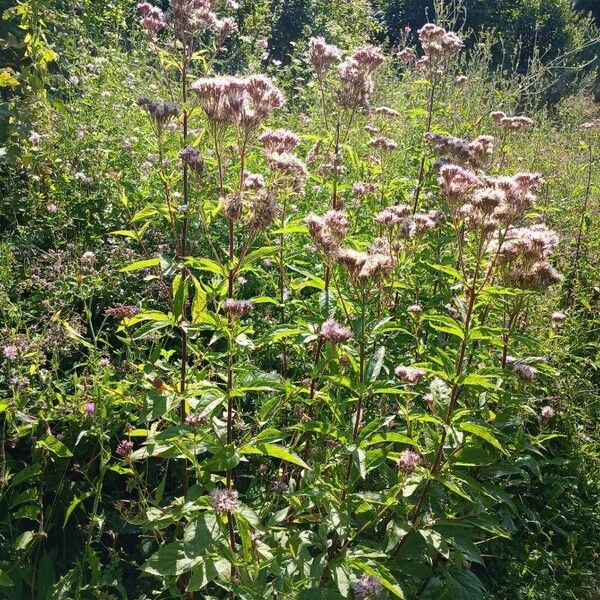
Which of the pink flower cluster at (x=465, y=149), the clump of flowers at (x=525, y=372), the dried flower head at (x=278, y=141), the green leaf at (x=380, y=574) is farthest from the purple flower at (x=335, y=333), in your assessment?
the pink flower cluster at (x=465, y=149)

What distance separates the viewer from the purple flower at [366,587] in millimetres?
2207

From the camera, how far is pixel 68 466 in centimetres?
299

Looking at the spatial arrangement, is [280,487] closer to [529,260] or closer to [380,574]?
[380,574]

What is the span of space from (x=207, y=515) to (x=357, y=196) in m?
2.47

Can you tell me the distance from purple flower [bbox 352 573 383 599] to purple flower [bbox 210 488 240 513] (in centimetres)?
49

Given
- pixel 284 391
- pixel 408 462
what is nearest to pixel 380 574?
pixel 408 462

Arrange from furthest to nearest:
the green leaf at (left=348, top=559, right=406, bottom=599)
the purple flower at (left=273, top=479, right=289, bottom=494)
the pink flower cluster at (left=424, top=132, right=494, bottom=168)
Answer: the pink flower cluster at (left=424, top=132, right=494, bottom=168) → the purple flower at (left=273, top=479, right=289, bottom=494) → the green leaf at (left=348, top=559, right=406, bottom=599)

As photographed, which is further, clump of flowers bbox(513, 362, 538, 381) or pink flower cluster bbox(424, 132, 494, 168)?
pink flower cluster bbox(424, 132, 494, 168)

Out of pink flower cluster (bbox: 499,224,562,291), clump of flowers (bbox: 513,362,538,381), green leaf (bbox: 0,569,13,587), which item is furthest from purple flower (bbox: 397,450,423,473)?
green leaf (bbox: 0,569,13,587)

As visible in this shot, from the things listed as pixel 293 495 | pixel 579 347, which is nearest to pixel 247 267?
pixel 293 495

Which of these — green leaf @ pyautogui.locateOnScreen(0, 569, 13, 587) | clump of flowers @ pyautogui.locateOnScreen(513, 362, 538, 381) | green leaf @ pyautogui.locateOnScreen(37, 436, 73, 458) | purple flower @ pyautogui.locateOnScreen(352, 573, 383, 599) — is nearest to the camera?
purple flower @ pyautogui.locateOnScreen(352, 573, 383, 599)

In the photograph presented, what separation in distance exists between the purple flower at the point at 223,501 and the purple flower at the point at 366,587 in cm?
49

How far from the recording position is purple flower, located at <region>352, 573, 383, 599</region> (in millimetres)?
2207

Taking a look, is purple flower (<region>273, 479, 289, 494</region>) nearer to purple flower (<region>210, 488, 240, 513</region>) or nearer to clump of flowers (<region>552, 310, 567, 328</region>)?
purple flower (<region>210, 488, 240, 513</region>)
